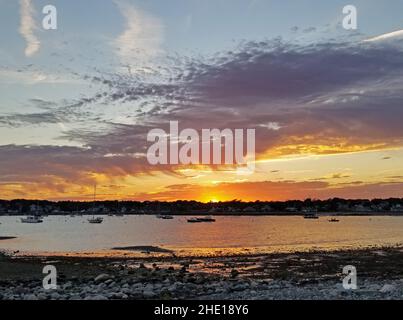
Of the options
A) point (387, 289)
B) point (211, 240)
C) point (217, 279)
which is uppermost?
point (387, 289)

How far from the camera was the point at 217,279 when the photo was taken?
1206 inches

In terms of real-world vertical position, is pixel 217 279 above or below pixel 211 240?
above

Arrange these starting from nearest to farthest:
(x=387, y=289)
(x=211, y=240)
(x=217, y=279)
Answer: (x=387, y=289), (x=217, y=279), (x=211, y=240)

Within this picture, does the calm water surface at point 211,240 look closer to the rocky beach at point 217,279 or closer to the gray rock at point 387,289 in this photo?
the rocky beach at point 217,279

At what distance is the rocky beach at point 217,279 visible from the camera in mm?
Result: 22062

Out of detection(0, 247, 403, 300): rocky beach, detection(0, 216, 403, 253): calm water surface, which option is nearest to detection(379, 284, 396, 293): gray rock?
detection(0, 247, 403, 300): rocky beach

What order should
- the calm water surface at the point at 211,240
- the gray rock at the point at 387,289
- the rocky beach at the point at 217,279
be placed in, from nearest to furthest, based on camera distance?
the rocky beach at the point at 217,279
the gray rock at the point at 387,289
the calm water surface at the point at 211,240

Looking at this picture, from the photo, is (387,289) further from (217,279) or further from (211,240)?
(211,240)

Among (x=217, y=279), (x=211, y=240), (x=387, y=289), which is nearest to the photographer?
(x=387, y=289)

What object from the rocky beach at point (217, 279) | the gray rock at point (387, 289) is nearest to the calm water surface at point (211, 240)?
the rocky beach at point (217, 279)

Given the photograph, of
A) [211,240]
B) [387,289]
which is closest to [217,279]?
[387,289]

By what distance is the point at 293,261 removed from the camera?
42.4m
